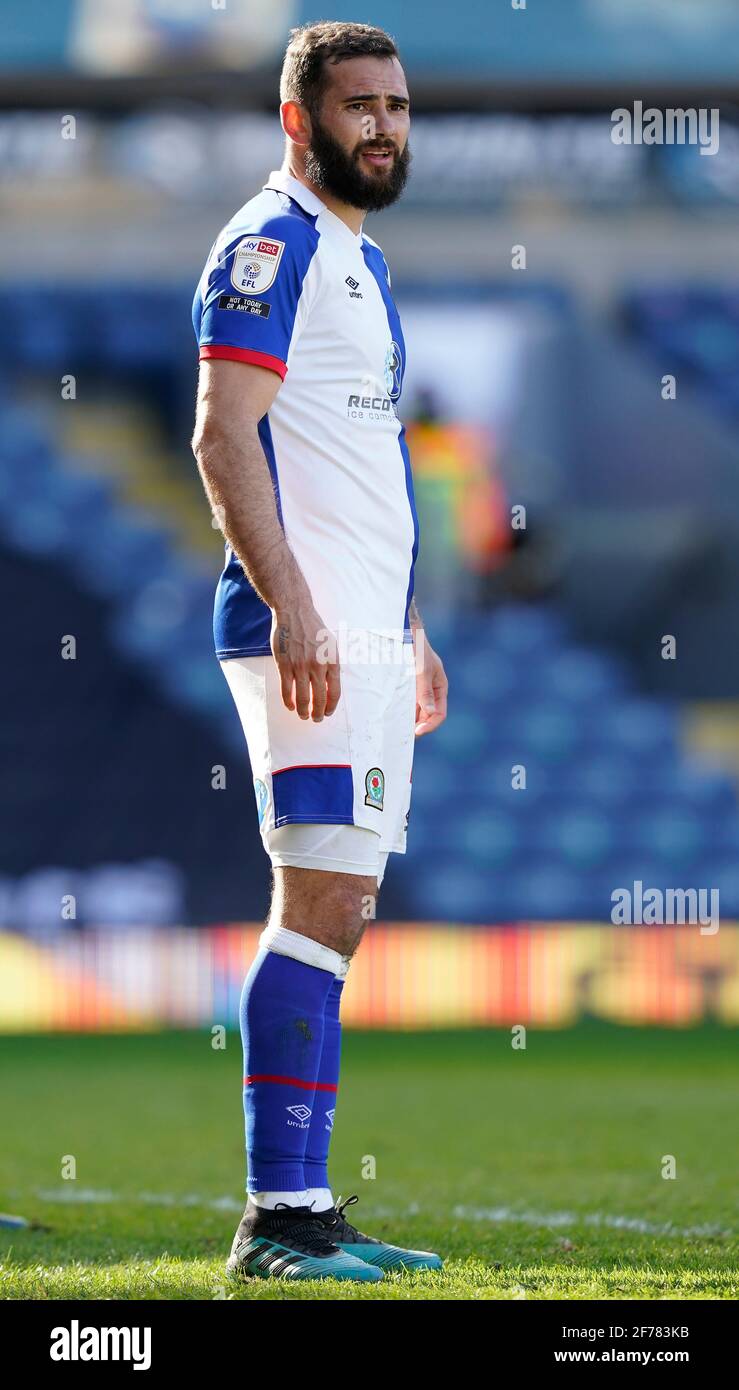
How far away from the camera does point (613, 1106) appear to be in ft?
23.4

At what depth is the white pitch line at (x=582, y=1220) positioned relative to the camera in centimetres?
397

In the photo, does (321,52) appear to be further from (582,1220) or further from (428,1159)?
(428,1159)

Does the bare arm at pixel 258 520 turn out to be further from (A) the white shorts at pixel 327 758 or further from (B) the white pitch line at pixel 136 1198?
(B) the white pitch line at pixel 136 1198

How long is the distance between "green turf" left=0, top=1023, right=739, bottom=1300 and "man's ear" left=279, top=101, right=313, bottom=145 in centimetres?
206

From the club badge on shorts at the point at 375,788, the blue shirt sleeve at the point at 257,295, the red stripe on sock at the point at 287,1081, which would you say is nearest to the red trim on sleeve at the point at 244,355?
the blue shirt sleeve at the point at 257,295

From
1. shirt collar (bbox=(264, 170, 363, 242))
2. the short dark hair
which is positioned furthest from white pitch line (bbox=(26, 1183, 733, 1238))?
the short dark hair

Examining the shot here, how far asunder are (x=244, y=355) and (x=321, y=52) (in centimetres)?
62

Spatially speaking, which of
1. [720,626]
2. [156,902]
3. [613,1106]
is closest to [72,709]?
[156,902]

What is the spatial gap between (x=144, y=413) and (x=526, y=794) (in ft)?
18.8

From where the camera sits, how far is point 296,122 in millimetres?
3559

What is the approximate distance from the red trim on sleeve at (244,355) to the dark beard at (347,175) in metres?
0.40

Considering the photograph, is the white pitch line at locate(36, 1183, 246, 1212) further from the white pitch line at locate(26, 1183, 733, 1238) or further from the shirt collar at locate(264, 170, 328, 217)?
the shirt collar at locate(264, 170, 328, 217)
